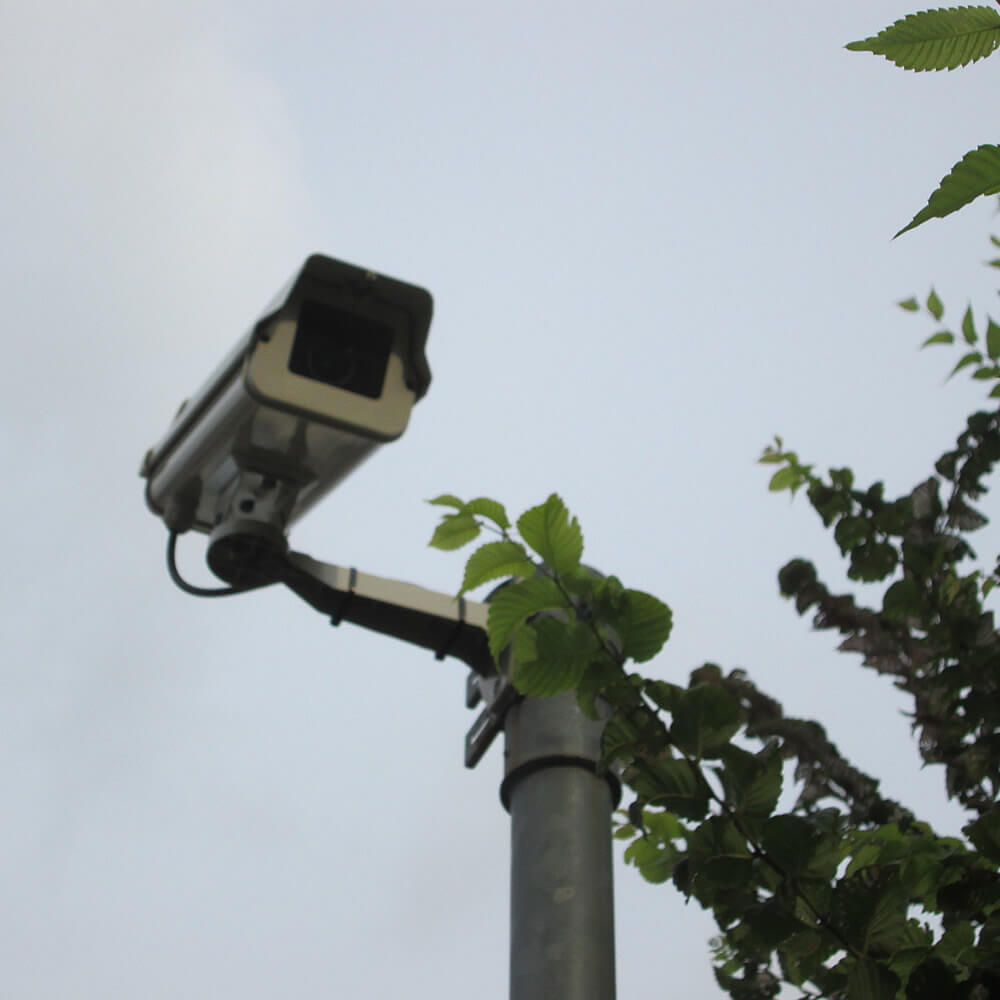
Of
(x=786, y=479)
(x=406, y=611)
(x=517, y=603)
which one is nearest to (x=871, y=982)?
(x=517, y=603)

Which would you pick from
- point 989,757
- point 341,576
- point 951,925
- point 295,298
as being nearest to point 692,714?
point 951,925

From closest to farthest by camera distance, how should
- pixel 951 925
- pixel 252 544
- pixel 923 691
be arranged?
A: pixel 951 925, pixel 923 691, pixel 252 544

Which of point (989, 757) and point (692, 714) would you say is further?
point (989, 757)

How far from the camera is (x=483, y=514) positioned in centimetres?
184

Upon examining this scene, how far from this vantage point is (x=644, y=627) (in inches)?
69.1

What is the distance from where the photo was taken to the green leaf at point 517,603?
1.76 meters

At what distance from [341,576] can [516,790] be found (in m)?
0.62

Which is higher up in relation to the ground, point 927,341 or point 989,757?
point 927,341

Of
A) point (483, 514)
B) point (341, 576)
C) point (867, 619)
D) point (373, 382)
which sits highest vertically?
point (373, 382)

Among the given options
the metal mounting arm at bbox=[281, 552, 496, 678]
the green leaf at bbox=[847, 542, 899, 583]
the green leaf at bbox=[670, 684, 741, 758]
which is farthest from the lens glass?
the green leaf at bbox=[670, 684, 741, 758]

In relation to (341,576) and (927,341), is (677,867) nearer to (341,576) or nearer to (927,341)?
(341,576)

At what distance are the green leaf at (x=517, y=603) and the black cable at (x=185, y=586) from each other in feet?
3.95

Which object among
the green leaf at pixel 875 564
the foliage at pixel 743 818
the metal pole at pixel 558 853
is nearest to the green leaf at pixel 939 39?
the foliage at pixel 743 818

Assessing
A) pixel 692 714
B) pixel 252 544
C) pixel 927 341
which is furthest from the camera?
pixel 927 341
